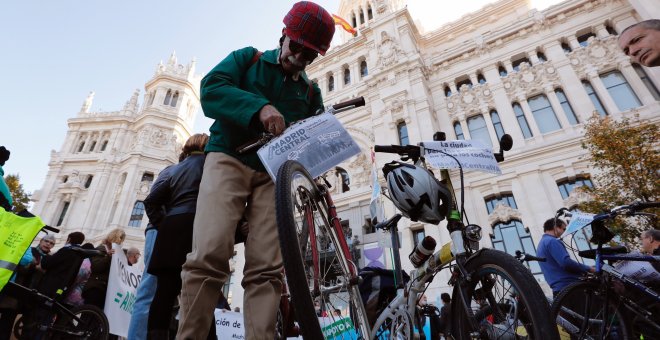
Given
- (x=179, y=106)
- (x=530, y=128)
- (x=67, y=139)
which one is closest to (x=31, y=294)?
(x=530, y=128)

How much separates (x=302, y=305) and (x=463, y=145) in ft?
6.07

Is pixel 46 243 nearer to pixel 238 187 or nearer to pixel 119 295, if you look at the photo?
pixel 119 295

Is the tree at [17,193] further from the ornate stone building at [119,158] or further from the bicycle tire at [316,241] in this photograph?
the bicycle tire at [316,241]

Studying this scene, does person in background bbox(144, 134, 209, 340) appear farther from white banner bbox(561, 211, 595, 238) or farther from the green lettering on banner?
white banner bbox(561, 211, 595, 238)

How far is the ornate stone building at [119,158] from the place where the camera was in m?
25.7

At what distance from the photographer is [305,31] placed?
5.95 ft

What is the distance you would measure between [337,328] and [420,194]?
1.03 metres

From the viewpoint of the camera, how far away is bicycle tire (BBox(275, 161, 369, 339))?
138 cm

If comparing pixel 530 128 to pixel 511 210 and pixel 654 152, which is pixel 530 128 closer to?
pixel 511 210

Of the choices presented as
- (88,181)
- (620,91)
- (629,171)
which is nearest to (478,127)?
(620,91)

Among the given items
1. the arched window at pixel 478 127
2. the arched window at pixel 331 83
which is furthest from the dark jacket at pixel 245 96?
the arched window at pixel 331 83

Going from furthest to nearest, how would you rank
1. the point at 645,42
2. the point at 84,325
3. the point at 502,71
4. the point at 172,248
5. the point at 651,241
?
the point at 502,71, the point at 651,241, the point at 84,325, the point at 172,248, the point at 645,42

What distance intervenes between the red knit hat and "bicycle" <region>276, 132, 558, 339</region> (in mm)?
755

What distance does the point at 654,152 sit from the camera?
29.2ft
